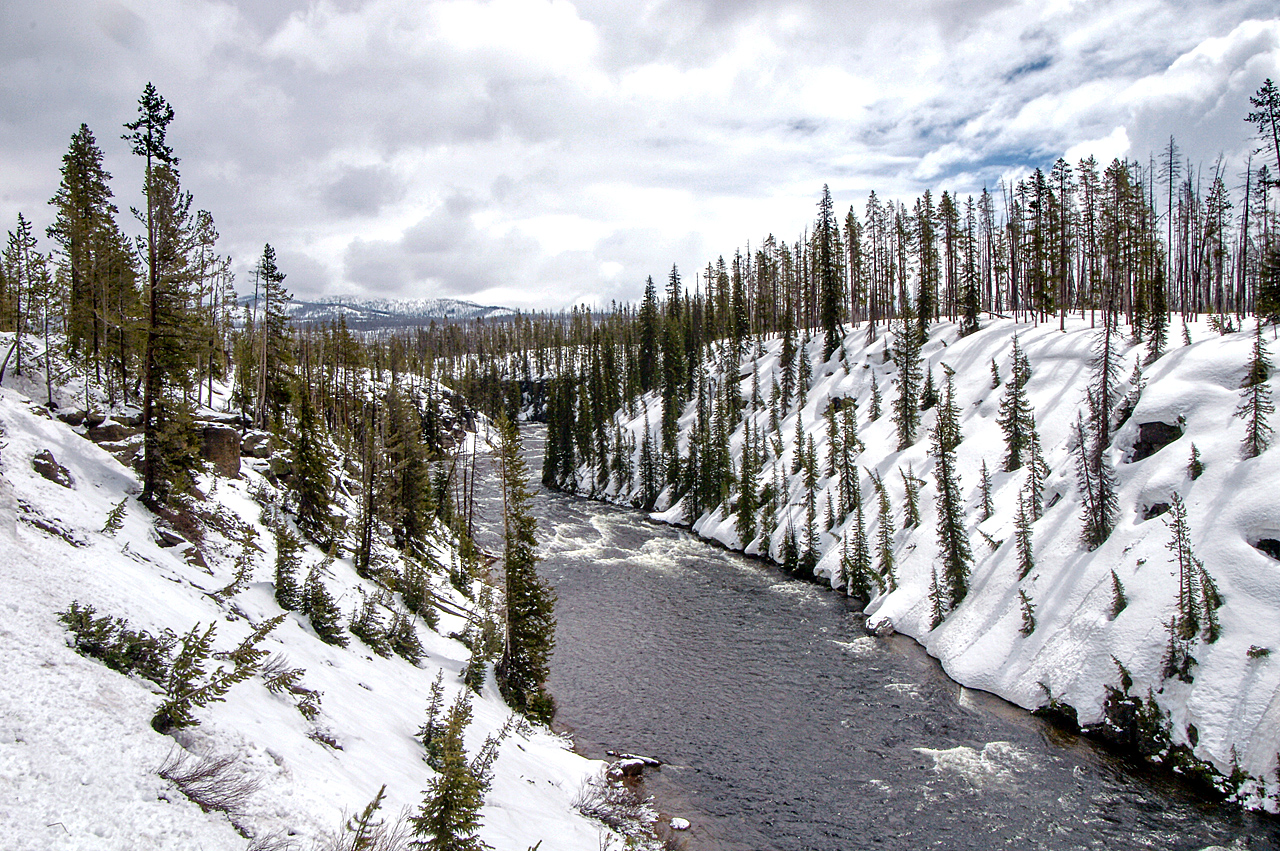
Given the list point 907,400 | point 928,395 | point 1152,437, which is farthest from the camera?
point 928,395

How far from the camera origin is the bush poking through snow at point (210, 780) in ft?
24.6

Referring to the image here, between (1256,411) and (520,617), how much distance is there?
3270 cm

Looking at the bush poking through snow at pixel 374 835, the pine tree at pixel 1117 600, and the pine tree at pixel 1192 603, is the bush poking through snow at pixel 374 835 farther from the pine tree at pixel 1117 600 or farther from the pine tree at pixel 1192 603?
the pine tree at pixel 1117 600

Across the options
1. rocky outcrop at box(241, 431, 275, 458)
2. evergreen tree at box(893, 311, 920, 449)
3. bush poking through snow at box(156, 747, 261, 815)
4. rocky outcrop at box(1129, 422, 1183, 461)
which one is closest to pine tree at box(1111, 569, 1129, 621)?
rocky outcrop at box(1129, 422, 1183, 461)

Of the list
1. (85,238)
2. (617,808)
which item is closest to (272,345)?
(85,238)

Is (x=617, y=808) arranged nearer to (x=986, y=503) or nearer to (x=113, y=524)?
(x=113, y=524)

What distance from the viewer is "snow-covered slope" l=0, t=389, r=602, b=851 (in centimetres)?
672

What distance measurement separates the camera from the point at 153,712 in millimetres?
8469

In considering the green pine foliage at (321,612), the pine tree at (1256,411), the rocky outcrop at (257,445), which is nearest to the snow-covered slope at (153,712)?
the green pine foliage at (321,612)

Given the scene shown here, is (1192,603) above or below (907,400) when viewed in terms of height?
below

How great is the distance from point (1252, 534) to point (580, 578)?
34.4 metres

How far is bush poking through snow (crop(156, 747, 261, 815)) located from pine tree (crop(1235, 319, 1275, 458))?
1458 inches

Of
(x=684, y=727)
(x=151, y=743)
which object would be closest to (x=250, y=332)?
(x=684, y=727)

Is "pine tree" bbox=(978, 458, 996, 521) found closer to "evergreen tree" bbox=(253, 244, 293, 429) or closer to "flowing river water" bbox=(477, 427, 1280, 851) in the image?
"flowing river water" bbox=(477, 427, 1280, 851)
